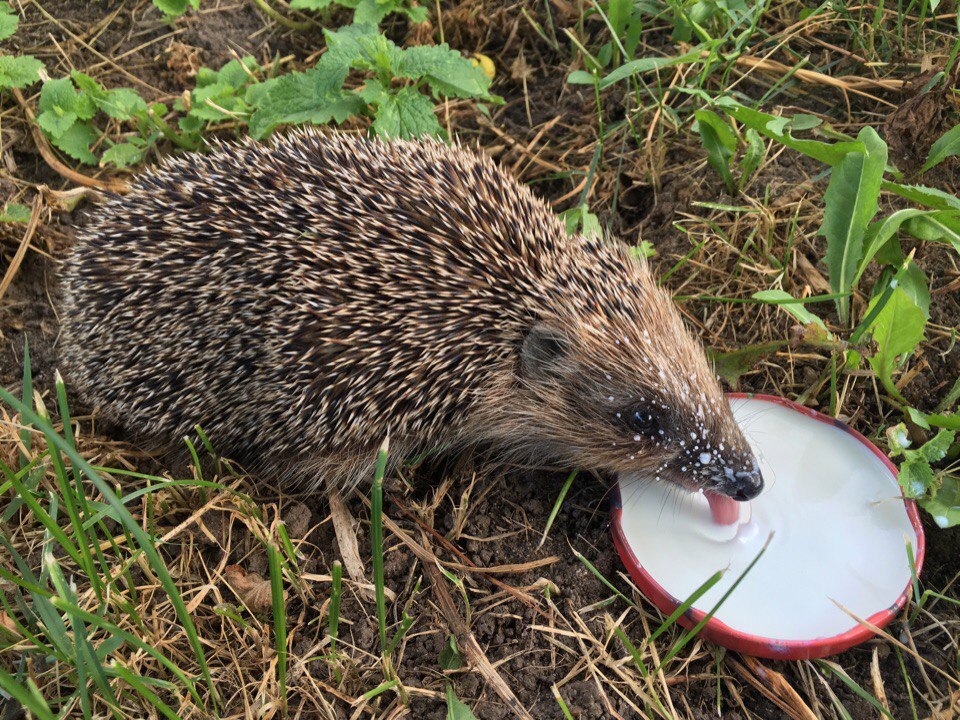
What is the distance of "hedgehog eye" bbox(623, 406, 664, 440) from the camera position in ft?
11.4

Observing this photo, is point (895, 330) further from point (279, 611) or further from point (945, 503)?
point (279, 611)

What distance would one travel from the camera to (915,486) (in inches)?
130

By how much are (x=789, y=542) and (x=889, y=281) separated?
1.31 m

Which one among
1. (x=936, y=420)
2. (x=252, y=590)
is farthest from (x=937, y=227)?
(x=252, y=590)

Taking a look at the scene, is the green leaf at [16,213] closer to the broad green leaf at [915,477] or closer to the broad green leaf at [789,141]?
the broad green leaf at [789,141]

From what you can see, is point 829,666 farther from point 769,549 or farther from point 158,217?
point 158,217

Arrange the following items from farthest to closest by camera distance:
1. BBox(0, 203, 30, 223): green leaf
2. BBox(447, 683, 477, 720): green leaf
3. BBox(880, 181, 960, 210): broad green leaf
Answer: BBox(0, 203, 30, 223): green leaf → BBox(880, 181, 960, 210): broad green leaf → BBox(447, 683, 477, 720): green leaf

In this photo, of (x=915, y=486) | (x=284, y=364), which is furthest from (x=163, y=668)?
(x=915, y=486)

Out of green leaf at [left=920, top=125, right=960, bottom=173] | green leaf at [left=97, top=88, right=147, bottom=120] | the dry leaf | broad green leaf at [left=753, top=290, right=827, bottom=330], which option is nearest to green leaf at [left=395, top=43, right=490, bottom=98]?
green leaf at [left=97, top=88, right=147, bottom=120]

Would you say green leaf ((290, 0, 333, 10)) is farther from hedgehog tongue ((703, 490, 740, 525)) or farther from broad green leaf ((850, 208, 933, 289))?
hedgehog tongue ((703, 490, 740, 525))

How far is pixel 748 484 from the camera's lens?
3266mm

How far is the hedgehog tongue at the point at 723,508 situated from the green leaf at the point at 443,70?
7.44 feet

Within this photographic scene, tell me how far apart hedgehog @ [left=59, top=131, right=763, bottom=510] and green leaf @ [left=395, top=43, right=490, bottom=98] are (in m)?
0.61

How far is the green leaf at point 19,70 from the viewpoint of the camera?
482cm
